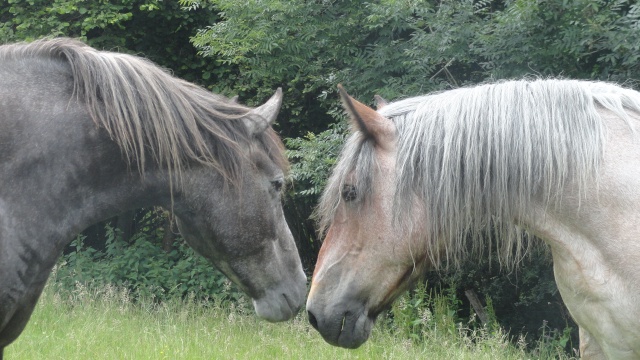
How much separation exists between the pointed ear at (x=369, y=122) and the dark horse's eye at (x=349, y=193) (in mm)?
230

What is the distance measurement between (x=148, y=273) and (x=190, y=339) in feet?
10.8

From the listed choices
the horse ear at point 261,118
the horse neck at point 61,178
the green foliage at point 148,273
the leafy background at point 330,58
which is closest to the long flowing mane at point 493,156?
the horse ear at point 261,118

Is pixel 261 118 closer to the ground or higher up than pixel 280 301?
higher up

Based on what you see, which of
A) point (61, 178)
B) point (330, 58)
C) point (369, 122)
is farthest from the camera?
point (330, 58)

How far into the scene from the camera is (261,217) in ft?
11.6

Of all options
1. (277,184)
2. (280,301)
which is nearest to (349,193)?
(277,184)

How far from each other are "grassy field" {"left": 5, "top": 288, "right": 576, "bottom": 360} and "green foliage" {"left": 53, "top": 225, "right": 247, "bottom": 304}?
1.07 metres

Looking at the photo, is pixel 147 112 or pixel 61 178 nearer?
pixel 61 178

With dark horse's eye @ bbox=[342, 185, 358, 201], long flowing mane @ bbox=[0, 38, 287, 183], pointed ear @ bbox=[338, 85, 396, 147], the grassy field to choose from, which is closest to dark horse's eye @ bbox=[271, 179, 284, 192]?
long flowing mane @ bbox=[0, 38, 287, 183]

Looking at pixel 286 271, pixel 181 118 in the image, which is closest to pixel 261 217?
pixel 286 271

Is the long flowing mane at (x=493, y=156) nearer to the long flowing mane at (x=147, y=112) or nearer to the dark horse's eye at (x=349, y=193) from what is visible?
the dark horse's eye at (x=349, y=193)

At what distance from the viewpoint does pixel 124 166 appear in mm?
3275

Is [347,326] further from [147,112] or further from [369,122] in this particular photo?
[147,112]

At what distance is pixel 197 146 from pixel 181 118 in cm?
15
